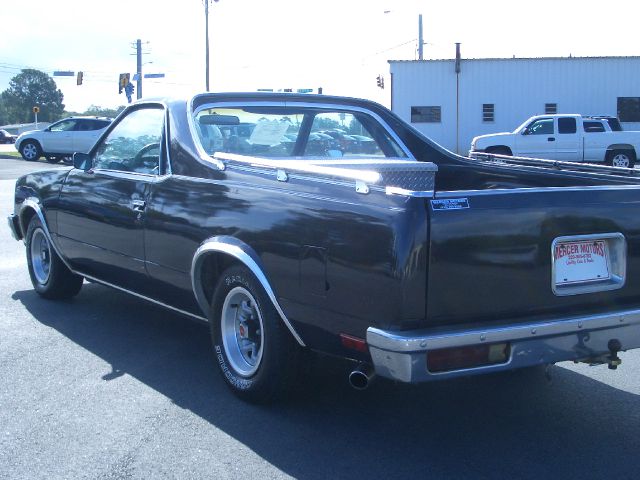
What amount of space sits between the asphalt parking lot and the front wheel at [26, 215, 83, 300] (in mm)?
1066

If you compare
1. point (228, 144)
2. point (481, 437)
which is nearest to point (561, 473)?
point (481, 437)

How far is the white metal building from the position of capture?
36438 millimetres

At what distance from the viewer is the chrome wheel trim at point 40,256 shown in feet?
23.7

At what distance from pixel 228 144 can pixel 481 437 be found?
2562 millimetres

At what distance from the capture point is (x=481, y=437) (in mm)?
4277

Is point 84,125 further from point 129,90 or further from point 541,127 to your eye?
point 541,127

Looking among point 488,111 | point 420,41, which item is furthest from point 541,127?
point 420,41

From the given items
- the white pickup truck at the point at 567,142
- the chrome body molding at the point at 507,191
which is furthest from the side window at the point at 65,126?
the chrome body molding at the point at 507,191

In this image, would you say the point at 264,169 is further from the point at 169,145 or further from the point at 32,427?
the point at 32,427

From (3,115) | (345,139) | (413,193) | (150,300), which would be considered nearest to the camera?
(413,193)

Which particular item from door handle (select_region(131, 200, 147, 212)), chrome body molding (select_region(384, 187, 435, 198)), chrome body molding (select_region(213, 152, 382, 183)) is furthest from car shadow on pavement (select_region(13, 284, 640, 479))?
chrome body molding (select_region(384, 187, 435, 198))

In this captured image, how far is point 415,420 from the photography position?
4.52 m

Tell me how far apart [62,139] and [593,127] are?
18.7m

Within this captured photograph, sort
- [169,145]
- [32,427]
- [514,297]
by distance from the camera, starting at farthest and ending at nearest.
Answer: [169,145] < [32,427] < [514,297]
